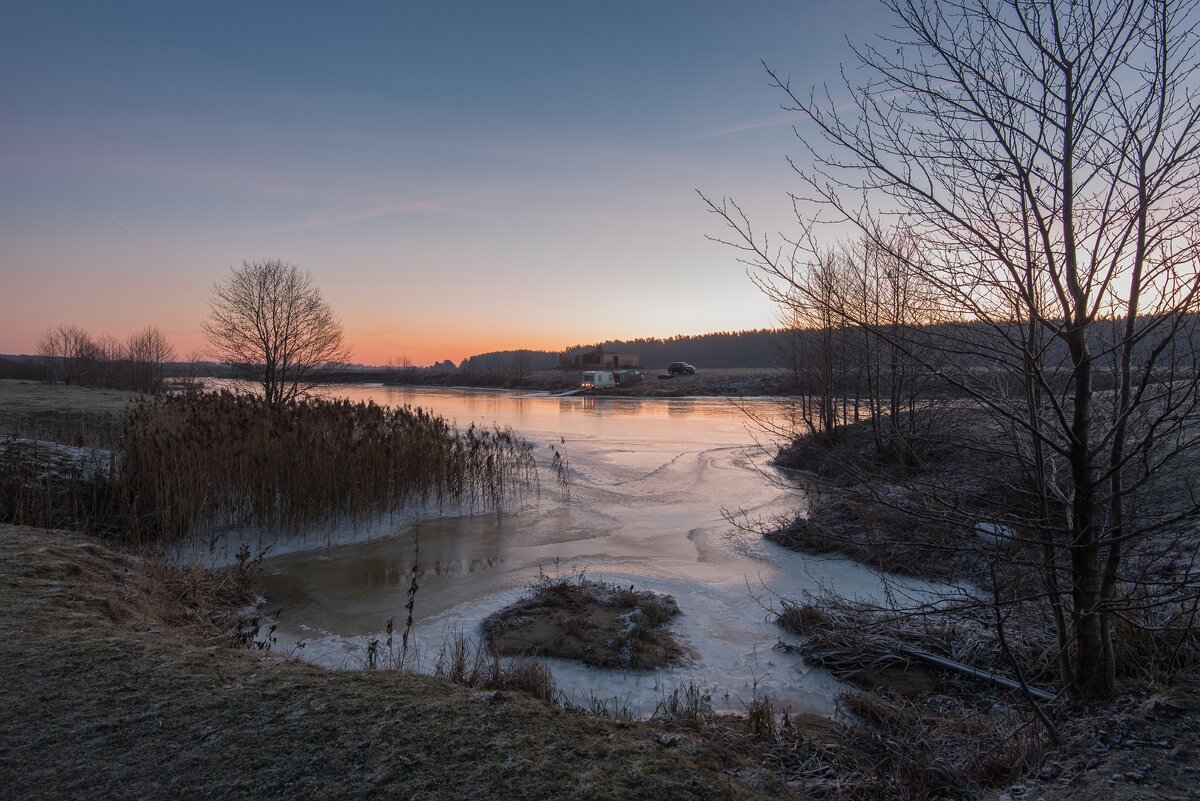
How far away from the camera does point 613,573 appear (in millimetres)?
7547

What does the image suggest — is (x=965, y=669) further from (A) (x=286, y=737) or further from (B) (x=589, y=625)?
(A) (x=286, y=737)

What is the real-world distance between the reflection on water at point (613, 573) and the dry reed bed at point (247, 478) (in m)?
0.93

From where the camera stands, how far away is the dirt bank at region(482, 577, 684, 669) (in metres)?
5.16

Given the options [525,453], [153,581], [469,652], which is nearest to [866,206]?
[469,652]

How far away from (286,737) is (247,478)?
7517 millimetres

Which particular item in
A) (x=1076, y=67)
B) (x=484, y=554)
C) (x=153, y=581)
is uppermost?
(x=1076, y=67)

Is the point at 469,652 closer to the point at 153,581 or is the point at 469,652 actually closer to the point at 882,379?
the point at 153,581

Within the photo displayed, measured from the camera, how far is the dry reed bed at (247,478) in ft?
25.4

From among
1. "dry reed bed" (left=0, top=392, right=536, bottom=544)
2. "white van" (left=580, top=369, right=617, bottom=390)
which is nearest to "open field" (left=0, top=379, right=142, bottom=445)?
"dry reed bed" (left=0, top=392, right=536, bottom=544)

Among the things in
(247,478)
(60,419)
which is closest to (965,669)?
(247,478)

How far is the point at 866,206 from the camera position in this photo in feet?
11.3

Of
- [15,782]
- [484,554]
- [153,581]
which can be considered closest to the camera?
Result: [15,782]

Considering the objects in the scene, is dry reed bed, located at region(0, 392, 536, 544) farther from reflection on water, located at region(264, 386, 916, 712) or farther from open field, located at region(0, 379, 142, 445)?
open field, located at region(0, 379, 142, 445)

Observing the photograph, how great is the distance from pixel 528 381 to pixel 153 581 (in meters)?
64.5
